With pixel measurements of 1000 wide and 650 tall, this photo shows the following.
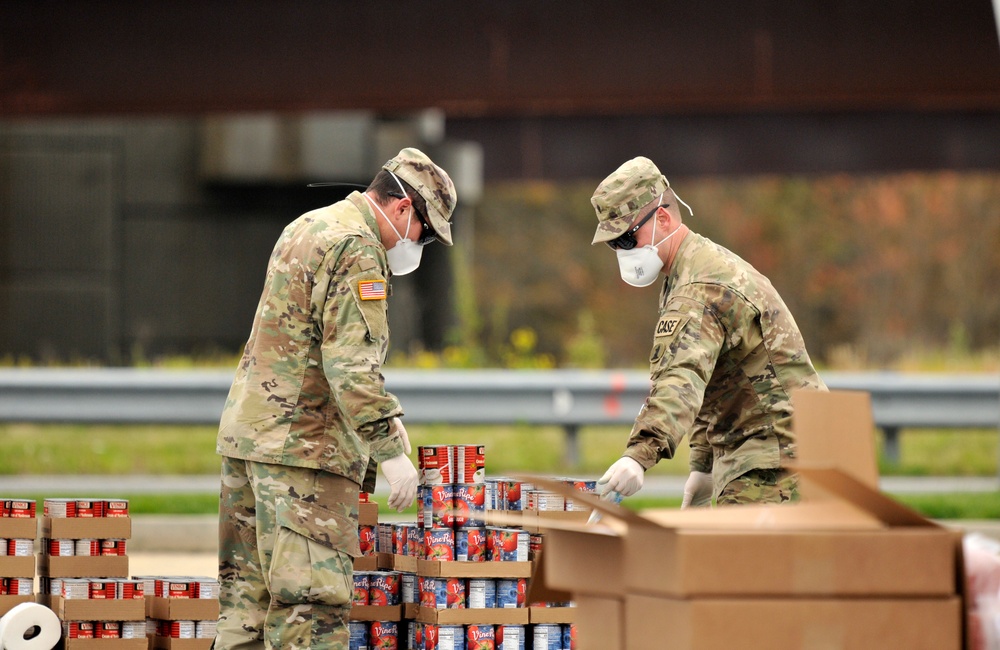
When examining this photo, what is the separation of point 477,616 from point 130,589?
1.72 meters

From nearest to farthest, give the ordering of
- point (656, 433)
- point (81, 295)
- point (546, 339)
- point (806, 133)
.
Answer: point (656, 433) → point (806, 133) → point (81, 295) → point (546, 339)

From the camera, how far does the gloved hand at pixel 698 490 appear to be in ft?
20.5

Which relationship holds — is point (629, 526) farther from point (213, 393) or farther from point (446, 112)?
point (213, 393)

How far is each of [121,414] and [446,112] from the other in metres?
4.20

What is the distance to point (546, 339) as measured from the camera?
120 ft

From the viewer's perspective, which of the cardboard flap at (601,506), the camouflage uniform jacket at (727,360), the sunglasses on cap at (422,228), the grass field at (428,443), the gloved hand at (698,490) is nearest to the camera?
the cardboard flap at (601,506)

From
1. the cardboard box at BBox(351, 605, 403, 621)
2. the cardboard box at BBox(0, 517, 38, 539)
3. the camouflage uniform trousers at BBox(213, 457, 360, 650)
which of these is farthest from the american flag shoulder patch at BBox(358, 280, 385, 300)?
the cardboard box at BBox(0, 517, 38, 539)

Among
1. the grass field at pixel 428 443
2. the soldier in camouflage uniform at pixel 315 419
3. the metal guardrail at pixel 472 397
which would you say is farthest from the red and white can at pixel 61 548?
the grass field at pixel 428 443

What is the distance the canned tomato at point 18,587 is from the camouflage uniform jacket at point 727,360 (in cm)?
329

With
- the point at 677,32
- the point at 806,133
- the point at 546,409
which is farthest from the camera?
the point at 546,409

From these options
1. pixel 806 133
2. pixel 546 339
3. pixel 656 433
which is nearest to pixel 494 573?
pixel 656 433

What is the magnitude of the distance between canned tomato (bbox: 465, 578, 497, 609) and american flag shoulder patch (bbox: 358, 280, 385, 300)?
149cm

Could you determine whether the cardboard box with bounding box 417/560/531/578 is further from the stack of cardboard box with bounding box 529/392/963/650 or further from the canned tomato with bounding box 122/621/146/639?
the stack of cardboard box with bounding box 529/392/963/650

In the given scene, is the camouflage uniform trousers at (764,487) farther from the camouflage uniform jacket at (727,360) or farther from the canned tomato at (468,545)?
the canned tomato at (468,545)
